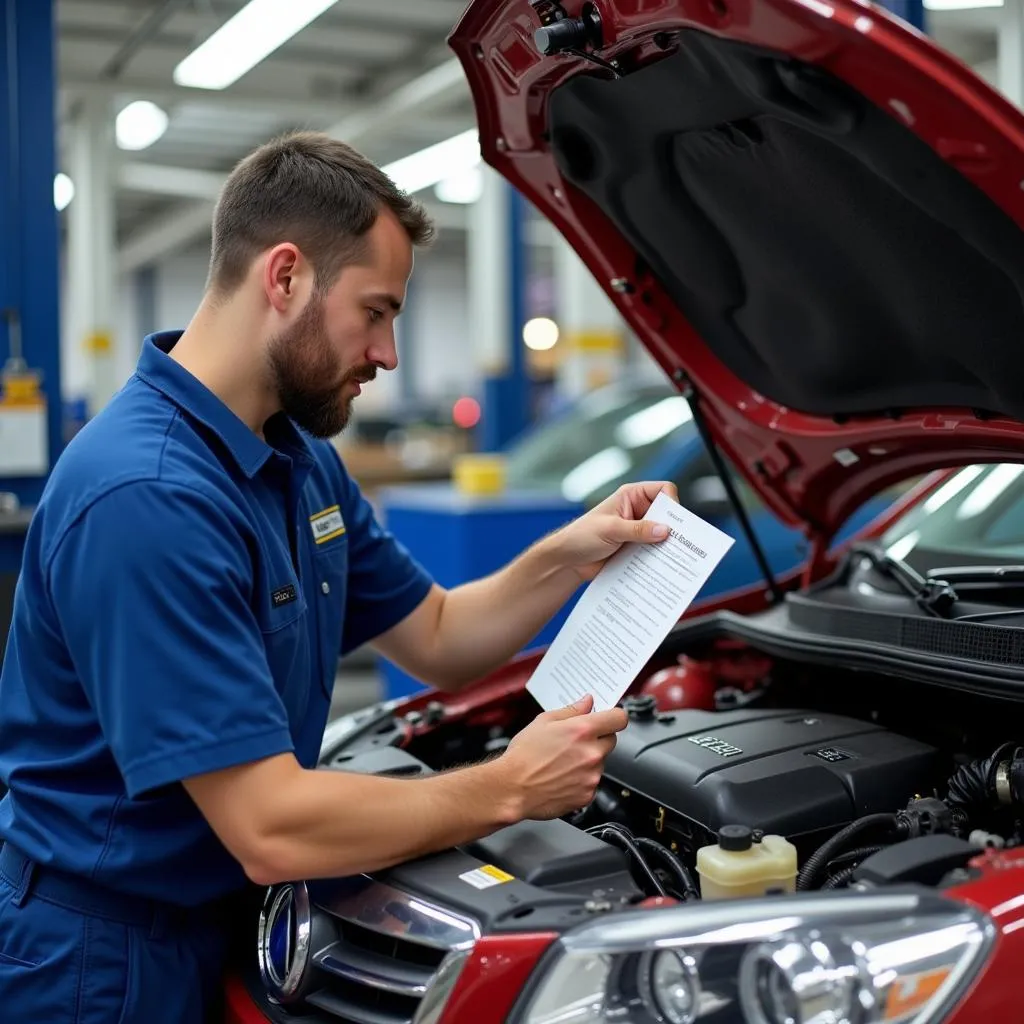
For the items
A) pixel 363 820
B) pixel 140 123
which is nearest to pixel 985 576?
pixel 363 820

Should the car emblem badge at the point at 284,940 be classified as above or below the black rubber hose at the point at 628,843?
below

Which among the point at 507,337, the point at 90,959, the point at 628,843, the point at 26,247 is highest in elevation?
the point at 507,337

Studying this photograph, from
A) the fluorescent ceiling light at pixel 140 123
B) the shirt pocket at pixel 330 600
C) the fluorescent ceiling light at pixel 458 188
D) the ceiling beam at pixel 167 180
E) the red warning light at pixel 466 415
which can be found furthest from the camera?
the red warning light at pixel 466 415

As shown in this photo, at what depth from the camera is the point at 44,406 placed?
377 cm

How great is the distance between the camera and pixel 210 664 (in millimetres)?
1321

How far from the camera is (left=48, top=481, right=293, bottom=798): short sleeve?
1298 mm

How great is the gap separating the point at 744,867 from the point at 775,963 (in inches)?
6.7

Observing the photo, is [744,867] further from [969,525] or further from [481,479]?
[481,479]

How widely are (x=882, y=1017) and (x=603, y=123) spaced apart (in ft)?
4.04

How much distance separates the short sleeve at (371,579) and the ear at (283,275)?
539 millimetres

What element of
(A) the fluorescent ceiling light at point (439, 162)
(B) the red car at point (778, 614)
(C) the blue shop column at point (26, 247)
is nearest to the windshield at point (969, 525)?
(B) the red car at point (778, 614)

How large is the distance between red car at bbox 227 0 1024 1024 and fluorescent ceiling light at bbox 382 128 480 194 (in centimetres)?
1021

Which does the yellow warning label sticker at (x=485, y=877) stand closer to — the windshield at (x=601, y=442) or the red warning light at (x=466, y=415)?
the windshield at (x=601, y=442)

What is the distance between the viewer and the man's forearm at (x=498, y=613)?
6.48 feet
